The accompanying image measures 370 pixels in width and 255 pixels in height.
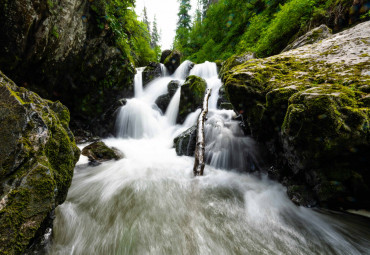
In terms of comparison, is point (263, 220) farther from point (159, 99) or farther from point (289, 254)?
point (159, 99)

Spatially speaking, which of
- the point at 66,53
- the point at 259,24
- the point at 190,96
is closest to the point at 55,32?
the point at 66,53

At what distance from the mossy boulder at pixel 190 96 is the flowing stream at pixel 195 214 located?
3.35m

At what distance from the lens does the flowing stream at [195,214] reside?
199 cm

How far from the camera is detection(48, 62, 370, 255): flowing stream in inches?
78.4

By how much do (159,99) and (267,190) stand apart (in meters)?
7.82

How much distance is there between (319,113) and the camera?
7.09 feet

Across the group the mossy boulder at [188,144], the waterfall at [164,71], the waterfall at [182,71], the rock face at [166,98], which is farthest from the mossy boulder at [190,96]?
the waterfall at [164,71]

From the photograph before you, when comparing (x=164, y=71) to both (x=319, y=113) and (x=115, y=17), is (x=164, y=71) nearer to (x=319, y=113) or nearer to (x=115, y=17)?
(x=115, y=17)

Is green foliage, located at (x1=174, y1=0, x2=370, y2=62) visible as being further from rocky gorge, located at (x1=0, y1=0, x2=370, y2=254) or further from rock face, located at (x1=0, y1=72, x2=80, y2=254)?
rock face, located at (x1=0, y1=72, x2=80, y2=254)

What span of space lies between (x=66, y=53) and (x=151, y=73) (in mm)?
7284

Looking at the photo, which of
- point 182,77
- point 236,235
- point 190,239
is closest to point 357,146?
point 236,235

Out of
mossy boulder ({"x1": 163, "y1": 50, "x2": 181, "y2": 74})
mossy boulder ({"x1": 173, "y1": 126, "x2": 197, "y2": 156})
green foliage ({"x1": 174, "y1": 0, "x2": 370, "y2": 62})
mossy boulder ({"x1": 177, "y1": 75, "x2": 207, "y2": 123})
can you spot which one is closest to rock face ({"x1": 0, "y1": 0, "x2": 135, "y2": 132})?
mossy boulder ({"x1": 177, "y1": 75, "x2": 207, "y2": 123})

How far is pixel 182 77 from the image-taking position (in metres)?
12.7

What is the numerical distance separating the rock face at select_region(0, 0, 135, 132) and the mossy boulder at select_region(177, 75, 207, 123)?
3125 millimetres
